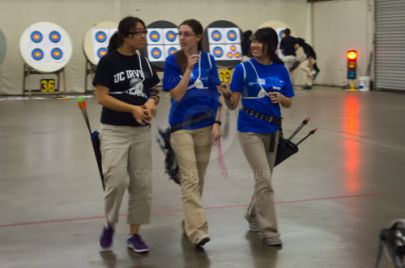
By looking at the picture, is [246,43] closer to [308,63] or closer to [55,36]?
[308,63]

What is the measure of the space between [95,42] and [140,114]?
1337cm

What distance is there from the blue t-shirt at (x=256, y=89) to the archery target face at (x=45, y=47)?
41.3 feet

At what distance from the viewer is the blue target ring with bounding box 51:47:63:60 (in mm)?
16625

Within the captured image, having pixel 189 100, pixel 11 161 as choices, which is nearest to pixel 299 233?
pixel 189 100

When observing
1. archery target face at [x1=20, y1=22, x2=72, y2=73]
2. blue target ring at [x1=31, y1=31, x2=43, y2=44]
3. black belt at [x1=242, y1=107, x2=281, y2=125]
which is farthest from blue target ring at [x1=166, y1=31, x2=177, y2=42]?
black belt at [x1=242, y1=107, x2=281, y2=125]

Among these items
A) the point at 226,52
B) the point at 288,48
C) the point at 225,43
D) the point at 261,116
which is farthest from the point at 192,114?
the point at 226,52

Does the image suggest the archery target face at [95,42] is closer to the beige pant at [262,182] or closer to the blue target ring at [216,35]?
the blue target ring at [216,35]

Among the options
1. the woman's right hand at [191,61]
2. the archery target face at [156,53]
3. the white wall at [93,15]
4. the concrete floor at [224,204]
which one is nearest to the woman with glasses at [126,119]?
the woman's right hand at [191,61]

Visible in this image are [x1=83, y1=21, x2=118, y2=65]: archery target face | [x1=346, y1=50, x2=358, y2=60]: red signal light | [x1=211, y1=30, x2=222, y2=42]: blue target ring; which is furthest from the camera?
[x1=211, y1=30, x2=222, y2=42]: blue target ring

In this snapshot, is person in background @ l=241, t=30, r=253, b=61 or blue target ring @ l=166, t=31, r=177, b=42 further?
blue target ring @ l=166, t=31, r=177, b=42

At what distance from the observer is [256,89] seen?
465 centimetres

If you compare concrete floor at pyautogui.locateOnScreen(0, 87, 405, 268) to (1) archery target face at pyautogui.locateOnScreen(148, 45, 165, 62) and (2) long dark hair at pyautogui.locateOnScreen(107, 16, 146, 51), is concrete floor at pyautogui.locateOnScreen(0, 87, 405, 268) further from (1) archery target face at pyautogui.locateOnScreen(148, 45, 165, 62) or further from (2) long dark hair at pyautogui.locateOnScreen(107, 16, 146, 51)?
(1) archery target face at pyautogui.locateOnScreen(148, 45, 165, 62)

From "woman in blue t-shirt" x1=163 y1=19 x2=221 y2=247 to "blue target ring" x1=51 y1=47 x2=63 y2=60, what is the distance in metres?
12.6

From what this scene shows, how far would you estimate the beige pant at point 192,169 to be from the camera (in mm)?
4488
